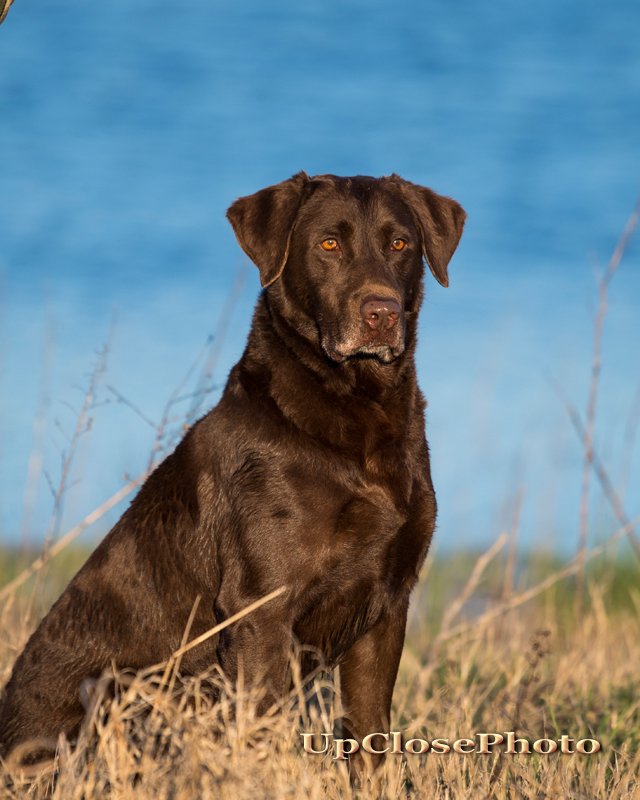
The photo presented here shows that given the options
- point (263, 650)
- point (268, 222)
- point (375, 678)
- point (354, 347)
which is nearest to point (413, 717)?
point (375, 678)

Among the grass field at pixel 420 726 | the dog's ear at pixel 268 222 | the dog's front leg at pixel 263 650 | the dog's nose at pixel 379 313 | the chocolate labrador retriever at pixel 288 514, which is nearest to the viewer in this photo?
the grass field at pixel 420 726

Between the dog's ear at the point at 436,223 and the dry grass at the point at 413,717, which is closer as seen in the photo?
the dry grass at the point at 413,717

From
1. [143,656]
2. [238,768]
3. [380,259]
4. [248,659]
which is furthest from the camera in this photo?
[380,259]

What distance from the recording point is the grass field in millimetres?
2217

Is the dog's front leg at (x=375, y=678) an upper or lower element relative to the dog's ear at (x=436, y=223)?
lower

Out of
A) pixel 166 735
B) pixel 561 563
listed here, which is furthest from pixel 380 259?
pixel 561 563

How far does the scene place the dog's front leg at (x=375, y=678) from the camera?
3012mm

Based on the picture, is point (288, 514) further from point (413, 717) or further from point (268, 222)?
point (413, 717)

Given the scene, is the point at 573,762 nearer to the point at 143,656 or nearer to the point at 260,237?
the point at 143,656

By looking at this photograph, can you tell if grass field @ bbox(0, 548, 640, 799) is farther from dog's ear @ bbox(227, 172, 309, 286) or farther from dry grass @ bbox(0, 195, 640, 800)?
dog's ear @ bbox(227, 172, 309, 286)

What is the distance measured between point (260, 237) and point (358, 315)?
0.55m

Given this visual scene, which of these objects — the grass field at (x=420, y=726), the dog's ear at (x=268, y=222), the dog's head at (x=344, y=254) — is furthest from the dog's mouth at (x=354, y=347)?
the grass field at (x=420, y=726)

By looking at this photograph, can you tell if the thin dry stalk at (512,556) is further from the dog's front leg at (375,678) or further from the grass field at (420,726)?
the dog's front leg at (375,678)

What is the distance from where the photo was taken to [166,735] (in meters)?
2.22
